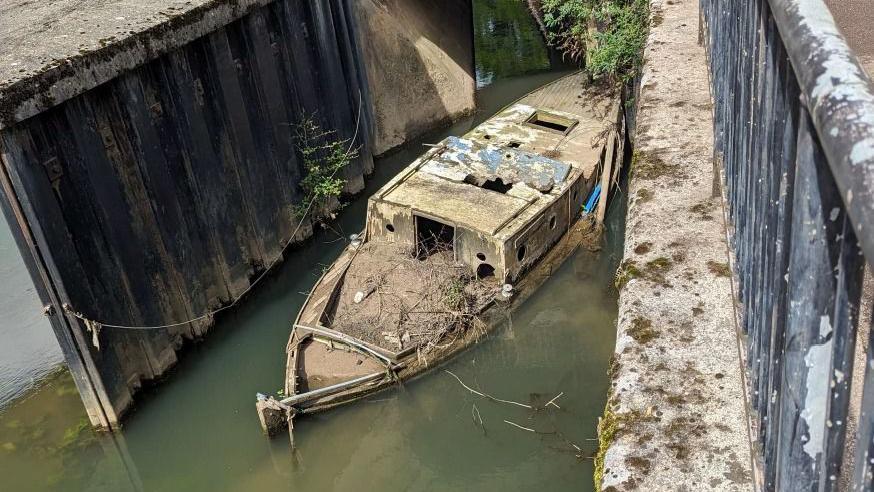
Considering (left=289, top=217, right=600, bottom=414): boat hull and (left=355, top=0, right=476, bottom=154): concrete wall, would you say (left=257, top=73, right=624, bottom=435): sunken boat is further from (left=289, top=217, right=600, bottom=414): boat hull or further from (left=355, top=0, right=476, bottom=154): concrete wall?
(left=355, top=0, right=476, bottom=154): concrete wall

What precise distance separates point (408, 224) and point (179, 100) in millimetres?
3197

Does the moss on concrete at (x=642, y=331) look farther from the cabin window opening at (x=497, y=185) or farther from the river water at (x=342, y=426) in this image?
the cabin window opening at (x=497, y=185)

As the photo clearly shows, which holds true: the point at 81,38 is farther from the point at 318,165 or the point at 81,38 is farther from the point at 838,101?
the point at 838,101

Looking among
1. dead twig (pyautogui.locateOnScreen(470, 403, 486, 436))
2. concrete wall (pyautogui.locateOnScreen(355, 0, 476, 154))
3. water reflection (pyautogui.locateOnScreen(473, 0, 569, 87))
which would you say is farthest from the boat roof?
water reflection (pyautogui.locateOnScreen(473, 0, 569, 87))

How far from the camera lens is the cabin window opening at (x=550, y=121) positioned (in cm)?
1309

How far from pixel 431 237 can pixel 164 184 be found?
3.47m

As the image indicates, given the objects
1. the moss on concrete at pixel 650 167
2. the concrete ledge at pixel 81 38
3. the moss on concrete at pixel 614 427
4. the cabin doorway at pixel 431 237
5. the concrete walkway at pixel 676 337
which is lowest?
the cabin doorway at pixel 431 237

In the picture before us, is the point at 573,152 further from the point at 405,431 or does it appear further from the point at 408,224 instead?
the point at 405,431

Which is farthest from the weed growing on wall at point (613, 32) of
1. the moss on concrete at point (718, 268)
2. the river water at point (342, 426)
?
the moss on concrete at point (718, 268)

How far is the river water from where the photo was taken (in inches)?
352

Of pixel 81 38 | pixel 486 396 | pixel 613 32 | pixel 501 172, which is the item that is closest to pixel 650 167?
pixel 486 396

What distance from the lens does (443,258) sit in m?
10.6

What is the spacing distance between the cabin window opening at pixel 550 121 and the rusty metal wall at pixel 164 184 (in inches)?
127

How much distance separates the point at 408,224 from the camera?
10.7 metres
